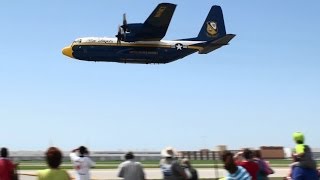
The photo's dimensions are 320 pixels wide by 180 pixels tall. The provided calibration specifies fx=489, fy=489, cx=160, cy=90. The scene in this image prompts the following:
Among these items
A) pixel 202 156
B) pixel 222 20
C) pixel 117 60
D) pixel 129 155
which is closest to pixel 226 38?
pixel 117 60

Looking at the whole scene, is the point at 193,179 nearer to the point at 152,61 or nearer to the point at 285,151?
the point at 152,61

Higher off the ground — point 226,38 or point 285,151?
point 226,38

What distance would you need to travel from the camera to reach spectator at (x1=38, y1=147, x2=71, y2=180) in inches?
227

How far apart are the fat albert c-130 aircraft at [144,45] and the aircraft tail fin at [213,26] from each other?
15.9 feet

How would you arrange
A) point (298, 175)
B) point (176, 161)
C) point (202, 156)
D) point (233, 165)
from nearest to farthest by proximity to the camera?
point (233, 165), point (298, 175), point (176, 161), point (202, 156)

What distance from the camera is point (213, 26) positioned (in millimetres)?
48875

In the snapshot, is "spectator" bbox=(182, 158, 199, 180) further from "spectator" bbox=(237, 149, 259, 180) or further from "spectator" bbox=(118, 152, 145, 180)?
"spectator" bbox=(118, 152, 145, 180)

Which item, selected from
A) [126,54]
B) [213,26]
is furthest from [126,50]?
[213,26]

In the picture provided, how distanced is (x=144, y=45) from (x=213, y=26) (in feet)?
36.4

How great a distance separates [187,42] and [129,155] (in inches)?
1260

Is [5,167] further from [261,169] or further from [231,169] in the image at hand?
[261,169]

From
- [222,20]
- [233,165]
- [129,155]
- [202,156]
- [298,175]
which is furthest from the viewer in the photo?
[202,156]

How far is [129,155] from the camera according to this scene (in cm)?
1018

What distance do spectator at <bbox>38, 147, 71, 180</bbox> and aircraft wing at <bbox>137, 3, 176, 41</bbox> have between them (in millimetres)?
33354
